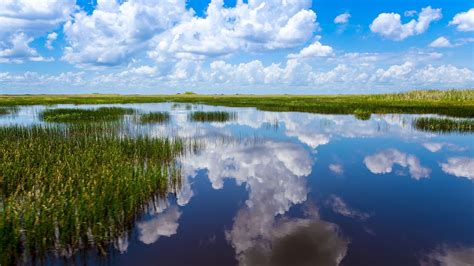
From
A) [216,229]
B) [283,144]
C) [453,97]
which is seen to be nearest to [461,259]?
[216,229]

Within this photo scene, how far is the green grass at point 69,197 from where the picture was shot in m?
7.78

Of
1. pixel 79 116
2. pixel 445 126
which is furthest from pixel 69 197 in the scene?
pixel 445 126

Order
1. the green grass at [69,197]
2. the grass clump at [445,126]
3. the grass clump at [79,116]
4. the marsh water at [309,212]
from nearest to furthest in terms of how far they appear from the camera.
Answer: the green grass at [69,197] < the marsh water at [309,212] < the grass clump at [445,126] < the grass clump at [79,116]

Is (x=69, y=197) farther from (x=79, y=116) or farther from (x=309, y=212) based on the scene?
(x=79, y=116)

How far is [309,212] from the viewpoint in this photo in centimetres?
1089

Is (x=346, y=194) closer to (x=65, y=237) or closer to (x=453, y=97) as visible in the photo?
(x=65, y=237)

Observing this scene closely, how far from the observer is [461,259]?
7.81 meters

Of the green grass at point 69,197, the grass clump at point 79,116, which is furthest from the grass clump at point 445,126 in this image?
the grass clump at point 79,116

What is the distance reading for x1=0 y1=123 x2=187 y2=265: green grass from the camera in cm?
778

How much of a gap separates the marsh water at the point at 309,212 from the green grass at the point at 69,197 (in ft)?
1.73

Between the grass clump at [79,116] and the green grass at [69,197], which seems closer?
the green grass at [69,197]

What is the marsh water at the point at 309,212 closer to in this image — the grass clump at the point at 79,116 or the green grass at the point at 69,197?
the green grass at the point at 69,197

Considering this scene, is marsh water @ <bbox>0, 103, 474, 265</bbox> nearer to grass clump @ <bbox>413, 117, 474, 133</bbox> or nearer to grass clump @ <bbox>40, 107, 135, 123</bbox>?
grass clump @ <bbox>413, 117, 474, 133</bbox>

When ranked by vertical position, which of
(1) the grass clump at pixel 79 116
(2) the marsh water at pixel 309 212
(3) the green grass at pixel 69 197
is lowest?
(2) the marsh water at pixel 309 212
